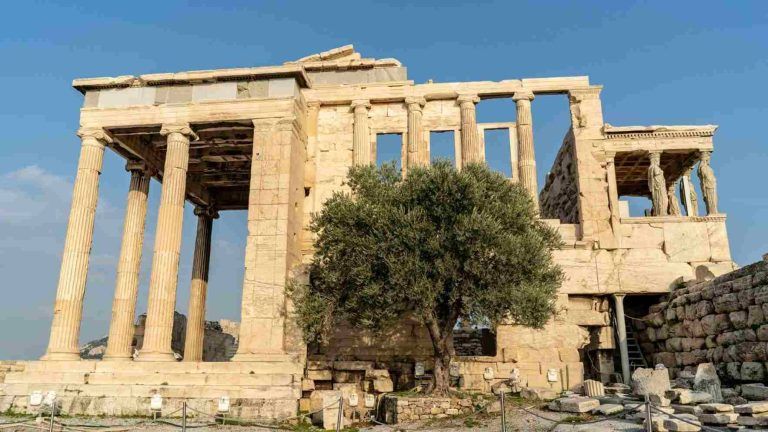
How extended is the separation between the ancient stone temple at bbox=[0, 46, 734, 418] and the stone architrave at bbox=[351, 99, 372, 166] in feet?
0.17

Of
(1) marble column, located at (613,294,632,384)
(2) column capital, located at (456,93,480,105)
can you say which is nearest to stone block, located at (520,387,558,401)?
(1) marble column, located at (613,294,632,384)

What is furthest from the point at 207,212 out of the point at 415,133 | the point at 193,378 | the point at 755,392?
the point at 755,392

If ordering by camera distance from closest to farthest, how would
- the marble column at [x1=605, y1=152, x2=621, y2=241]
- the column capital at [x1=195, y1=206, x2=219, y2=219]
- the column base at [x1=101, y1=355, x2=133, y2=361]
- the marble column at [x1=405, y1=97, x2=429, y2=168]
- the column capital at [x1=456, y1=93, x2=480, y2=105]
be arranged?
the column base at [x1=101, y1=355, x2=133, y2=361] → the marble column at [x1=605, y1=152, x2=621, y2=241] → the marble column at [x1=405, y1=97, x2=429, y2=168] → the column capital at [x1=456, y1=93, x2=480, y2=105] → the column capital at [x1=195, y1=206, x2=219, y2=219]

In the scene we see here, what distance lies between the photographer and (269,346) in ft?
51.2

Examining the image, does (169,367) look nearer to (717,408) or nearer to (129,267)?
(129,267)

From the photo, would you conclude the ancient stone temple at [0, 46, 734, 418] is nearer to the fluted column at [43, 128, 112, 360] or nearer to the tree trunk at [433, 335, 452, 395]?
the fluted column at [43, 128, 112, 360]

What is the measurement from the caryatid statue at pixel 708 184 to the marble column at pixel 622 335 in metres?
4.11

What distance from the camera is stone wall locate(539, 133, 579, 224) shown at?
20.1 metres

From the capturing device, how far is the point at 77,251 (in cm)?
1769

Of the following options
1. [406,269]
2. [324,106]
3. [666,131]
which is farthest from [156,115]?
[666,131]

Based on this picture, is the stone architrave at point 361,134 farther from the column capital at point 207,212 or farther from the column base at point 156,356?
the column capital at point 207,212

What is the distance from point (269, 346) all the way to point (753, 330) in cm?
1104

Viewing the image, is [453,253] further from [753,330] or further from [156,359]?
[156,359]

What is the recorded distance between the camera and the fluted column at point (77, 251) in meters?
16.9
